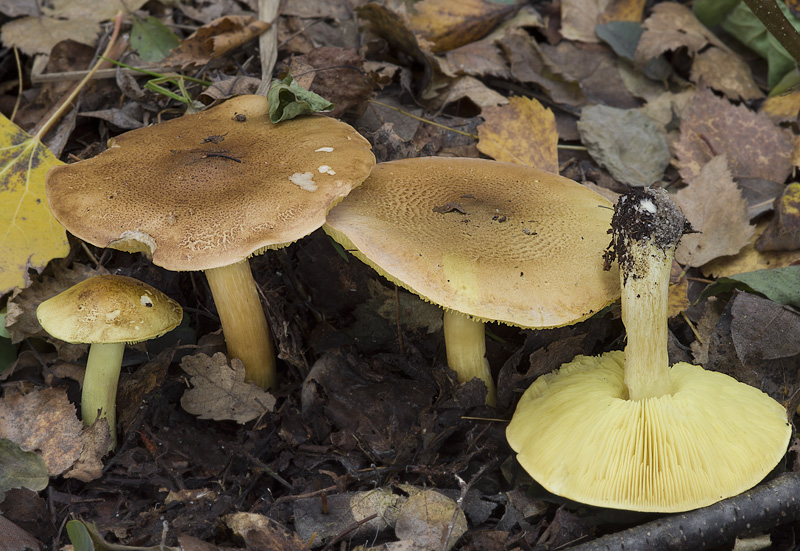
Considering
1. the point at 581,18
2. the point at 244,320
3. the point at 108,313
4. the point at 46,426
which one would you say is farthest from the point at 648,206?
the point at 581,18

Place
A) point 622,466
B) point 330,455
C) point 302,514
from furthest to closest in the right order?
point 330,455
point 302,514
point 622,466

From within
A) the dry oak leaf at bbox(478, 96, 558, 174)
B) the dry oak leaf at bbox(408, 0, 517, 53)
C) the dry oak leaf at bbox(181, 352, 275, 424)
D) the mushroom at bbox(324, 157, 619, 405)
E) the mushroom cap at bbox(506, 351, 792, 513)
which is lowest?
the dry oak leaf at bbox(181, 352, 275, 424)

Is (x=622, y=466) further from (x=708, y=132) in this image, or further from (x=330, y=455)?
(x=708, y=132)

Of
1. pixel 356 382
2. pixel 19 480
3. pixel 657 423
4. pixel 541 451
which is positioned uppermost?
pixel 657 423

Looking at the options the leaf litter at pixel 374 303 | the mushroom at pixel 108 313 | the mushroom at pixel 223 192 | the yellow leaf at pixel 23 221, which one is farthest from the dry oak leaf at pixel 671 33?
the yellow leaf at pixel 23 221

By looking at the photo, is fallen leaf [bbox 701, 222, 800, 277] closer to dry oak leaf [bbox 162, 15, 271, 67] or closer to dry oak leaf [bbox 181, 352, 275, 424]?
dry oak leaf [bbox 181, 352, 275, 424]

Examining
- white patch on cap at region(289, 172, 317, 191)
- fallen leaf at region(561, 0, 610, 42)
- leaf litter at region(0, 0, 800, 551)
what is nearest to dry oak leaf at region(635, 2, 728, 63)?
leaf litter at region(0, 0, 800, 551)

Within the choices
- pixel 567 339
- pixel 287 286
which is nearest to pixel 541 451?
pixel 567 339
